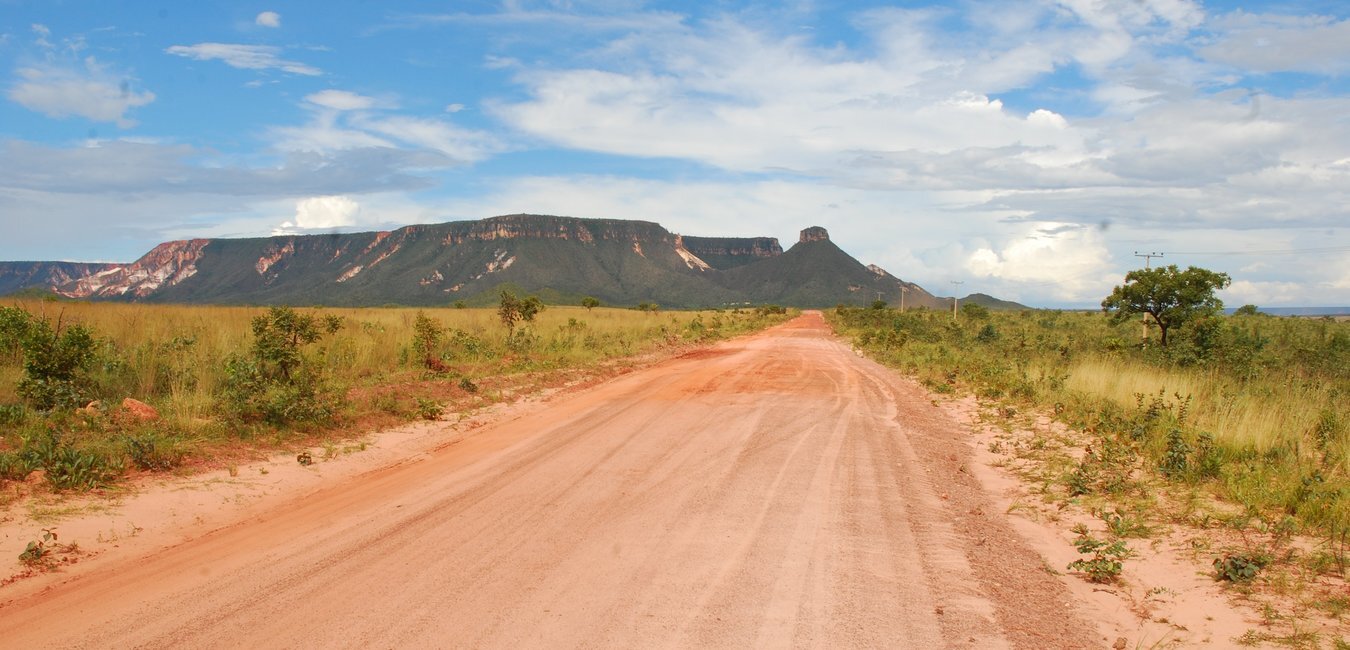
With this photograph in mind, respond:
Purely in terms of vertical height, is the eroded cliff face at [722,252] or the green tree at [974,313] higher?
the eroded cliff face at [722,252]

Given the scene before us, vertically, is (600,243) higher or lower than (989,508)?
higher

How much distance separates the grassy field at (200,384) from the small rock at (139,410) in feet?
0.26

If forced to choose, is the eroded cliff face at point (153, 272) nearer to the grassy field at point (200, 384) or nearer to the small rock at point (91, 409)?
the grassy field at point (200, 384)

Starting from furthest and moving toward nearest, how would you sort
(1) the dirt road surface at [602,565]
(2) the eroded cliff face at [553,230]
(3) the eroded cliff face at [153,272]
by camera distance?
(3) the eroded cliff face at [153,272], (2) the eroded cliff face at [553,230], (1) the dirt road surface at [602,565]

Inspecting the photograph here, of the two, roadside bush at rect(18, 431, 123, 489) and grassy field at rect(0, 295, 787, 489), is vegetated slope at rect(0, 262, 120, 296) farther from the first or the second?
roadside bush at rect(18, 431, 123, 489)

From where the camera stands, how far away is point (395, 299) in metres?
117

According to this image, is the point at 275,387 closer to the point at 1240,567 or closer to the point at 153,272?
the point at 1240,567

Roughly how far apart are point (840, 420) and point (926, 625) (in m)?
7.41

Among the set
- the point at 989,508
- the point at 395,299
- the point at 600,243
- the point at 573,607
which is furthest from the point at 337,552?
the point at 600,243

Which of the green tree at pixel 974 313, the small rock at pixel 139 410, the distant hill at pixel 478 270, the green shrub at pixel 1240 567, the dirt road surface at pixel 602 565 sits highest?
the distant hill at pixel 478 270

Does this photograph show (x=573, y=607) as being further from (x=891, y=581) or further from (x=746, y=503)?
(x=746, y=503)

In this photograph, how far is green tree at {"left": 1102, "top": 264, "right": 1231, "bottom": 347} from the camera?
18891 millimetres

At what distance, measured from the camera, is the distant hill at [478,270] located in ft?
422

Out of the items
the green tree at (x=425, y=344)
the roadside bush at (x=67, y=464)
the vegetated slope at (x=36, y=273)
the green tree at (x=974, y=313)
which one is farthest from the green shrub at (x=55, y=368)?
the vegetated slope at (x=36, y=273)
